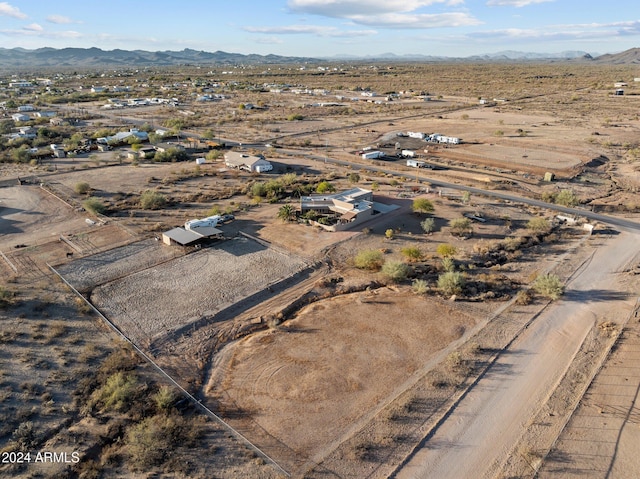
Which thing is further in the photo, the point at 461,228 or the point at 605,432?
the point at 461,228

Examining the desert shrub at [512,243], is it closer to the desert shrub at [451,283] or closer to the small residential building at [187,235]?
the desert shrub at [451,283]

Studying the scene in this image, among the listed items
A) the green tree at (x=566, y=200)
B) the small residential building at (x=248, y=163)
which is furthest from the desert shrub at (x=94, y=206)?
the green tree at (x=566, y=200)

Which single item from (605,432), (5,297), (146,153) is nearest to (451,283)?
(605,432)

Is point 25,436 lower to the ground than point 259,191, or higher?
lower

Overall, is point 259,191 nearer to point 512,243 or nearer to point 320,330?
point 320,330

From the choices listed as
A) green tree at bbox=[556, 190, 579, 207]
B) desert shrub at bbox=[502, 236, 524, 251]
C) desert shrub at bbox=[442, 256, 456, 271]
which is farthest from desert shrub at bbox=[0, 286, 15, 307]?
green tree at bbox=[556, 190, 579, 207]

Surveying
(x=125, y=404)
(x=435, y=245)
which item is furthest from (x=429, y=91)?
(x=125, y=404)
